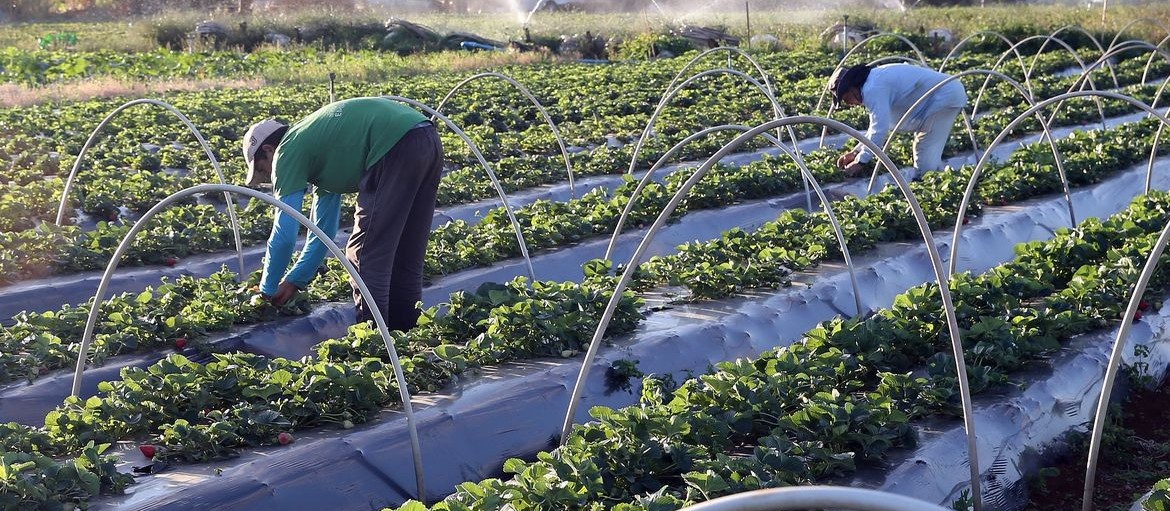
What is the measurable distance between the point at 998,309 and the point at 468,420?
3156 millimetres

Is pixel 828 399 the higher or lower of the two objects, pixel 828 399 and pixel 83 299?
the higher

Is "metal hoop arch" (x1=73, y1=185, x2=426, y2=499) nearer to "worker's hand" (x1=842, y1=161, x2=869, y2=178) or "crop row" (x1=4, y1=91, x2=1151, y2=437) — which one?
"crop row" (x1=4, y1=91, x2=1151, y2=437)

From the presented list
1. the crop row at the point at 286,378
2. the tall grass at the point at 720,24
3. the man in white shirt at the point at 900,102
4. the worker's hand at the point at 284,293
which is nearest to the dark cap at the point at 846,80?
the man in white shirt at the point at 900,102

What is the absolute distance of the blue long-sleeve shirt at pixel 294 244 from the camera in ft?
20.0

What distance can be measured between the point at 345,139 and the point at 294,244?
2.21 ft

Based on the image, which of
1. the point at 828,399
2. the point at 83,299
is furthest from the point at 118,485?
the point at 83,299

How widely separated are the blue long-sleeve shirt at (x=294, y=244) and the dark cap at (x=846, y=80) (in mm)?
5419

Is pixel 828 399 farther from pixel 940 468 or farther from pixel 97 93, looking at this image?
pixel 97 93

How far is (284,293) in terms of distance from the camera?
6684 mm

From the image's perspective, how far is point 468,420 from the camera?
213 inches

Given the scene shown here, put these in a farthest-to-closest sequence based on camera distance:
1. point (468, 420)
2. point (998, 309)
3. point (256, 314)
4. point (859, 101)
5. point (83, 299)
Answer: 1. point (859, 101)
2. point (83, 299)
3. point (256, 314)
4. point (998, 309)
5. point (468, 420)

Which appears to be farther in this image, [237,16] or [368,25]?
[237,16]

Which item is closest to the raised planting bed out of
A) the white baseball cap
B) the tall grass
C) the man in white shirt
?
the white baseball cap

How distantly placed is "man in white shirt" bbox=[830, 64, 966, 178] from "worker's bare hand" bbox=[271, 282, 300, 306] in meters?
5.72
